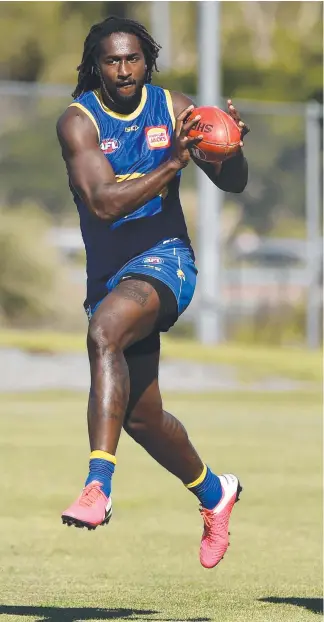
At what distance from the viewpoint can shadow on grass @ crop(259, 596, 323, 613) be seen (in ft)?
23.4

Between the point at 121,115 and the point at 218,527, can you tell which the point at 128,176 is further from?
the point at 218,527

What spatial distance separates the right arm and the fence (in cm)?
1870

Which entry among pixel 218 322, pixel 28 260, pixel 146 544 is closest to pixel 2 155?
pixel 28 260

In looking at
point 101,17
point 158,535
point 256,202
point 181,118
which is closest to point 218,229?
point 256,202

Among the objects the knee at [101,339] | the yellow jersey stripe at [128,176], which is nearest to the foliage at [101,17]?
the yellow jersey stripe at [128,176]

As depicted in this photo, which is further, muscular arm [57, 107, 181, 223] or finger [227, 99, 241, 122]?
finger [227, 99, 241, 122]

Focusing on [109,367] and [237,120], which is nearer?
[109,367]

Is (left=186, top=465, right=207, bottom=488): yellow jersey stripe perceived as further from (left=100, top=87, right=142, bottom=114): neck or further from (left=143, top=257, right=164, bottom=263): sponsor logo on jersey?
(left=100, top=87, right=142, bottom=114): neck

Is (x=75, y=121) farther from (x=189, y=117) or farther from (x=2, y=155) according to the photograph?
(x=2, y=155)

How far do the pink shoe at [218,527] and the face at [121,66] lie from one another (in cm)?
210

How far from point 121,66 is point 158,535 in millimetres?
4011

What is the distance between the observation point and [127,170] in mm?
6973

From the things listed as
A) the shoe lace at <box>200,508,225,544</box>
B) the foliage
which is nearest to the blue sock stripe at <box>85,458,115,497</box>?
the shoe lace at <box>200,508,225,544</box>

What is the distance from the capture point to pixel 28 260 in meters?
25.7
